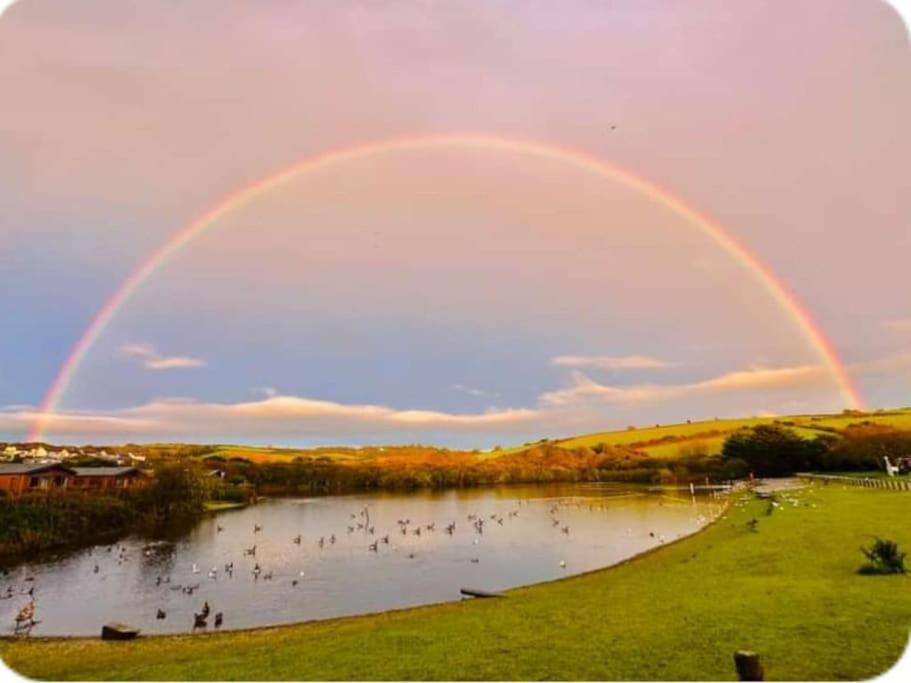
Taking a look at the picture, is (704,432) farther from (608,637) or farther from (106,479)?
(608,637)

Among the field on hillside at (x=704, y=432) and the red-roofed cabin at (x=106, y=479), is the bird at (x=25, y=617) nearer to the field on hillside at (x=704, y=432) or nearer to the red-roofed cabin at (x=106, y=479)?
the red-roofed cabin at (x=106, y=479)

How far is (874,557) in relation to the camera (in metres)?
17.4

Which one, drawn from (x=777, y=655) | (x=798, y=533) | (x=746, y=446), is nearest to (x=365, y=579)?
(x=798, y=533)

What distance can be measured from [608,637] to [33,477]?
65.0m

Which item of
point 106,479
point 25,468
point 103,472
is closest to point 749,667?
point 25,468

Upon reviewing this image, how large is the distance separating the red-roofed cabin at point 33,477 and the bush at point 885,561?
6009cm

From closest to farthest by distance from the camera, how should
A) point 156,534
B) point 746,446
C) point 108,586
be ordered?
1. point 108,586
2. point 156,534
3. point 746,446

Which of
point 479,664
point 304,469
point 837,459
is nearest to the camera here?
point 479,664

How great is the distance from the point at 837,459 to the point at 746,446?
15061mm

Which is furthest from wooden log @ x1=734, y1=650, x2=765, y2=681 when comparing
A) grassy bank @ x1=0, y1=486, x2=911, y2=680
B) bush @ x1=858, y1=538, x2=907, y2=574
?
bush @ x1=858, y1=538, x2=907, y2=574

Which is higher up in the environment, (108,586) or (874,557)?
(874,557)

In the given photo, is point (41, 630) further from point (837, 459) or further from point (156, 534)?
point (837, 459)

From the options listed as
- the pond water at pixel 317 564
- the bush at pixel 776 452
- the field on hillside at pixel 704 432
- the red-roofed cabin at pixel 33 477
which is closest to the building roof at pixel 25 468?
the red-roofed cabin at pixel 33 477

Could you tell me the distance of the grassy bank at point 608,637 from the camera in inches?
430
